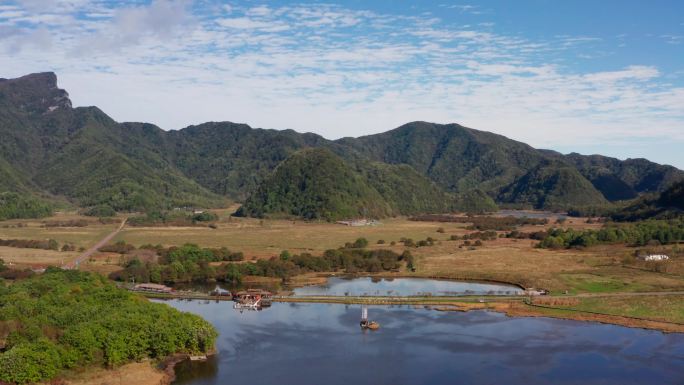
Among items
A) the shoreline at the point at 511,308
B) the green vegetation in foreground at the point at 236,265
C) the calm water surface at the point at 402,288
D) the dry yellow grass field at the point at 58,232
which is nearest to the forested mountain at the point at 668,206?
the green vegetation in foreground at the point at 236,265

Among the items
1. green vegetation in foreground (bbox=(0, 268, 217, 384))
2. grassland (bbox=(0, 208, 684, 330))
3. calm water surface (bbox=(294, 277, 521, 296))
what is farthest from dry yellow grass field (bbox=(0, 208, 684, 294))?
green vegetation in foreground (bbox=(0, 268, 217, 384))

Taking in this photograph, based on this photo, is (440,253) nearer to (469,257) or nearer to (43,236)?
(469,257)

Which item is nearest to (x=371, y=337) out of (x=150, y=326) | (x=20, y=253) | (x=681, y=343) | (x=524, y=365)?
(x=524, y=365)

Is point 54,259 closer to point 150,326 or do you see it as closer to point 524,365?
point 150,326

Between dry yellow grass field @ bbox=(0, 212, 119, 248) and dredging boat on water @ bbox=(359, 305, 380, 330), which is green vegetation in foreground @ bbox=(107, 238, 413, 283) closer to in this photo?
dry yellow grass field @ bbox=(0, 212, 119, 248)

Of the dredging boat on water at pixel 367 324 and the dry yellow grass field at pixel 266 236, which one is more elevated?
the dry yellow grass field at pixel 266 236

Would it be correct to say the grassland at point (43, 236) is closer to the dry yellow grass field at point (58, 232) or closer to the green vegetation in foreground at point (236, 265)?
the dry yellow grass field at point (58, 232)

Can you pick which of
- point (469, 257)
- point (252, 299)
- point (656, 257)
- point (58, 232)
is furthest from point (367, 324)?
point (58, 232)
